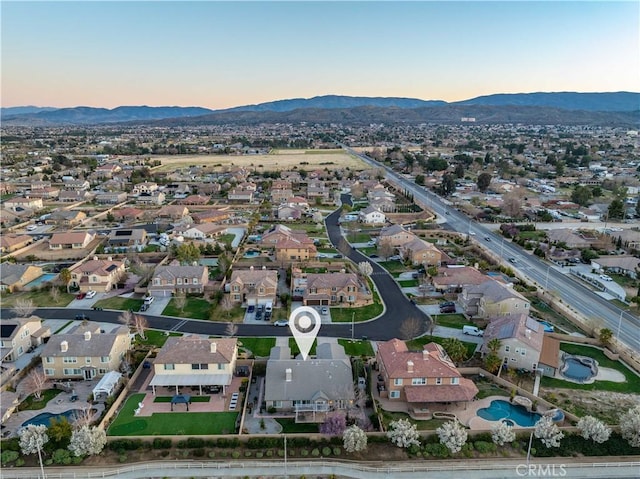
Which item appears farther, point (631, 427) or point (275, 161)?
point (275, 161)

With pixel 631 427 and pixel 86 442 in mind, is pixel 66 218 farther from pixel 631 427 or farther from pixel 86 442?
pixel 631 427

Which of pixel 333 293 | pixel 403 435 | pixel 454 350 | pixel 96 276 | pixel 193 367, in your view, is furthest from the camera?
pixel 96 276

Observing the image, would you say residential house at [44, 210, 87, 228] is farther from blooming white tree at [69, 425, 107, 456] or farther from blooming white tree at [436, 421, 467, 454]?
blooming white tree at [436, 421, 467, 454]

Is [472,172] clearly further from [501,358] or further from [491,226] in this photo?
[501,358]

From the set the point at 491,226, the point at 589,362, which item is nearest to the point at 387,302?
the point at 589,362

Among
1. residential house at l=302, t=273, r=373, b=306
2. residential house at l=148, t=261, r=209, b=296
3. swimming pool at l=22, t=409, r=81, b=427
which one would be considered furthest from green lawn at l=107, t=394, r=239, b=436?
residential house at l=148, t=261, r=209, b=296

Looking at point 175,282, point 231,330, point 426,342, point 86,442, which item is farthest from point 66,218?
point 426,342
